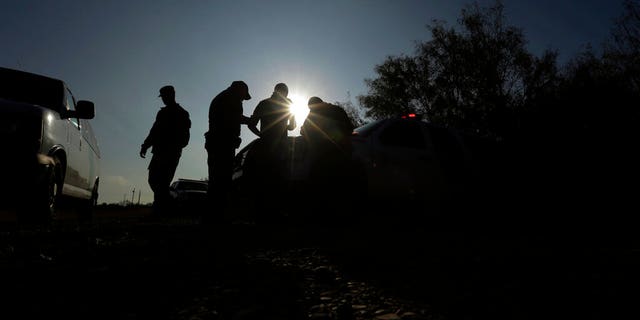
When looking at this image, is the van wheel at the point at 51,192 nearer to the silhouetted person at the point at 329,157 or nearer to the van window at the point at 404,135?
the silhouetted person at the point at 329,157

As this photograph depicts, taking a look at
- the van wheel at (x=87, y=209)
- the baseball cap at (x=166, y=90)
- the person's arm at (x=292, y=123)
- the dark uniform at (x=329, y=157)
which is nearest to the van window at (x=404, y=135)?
the dark uniform at (x=329, y=157)

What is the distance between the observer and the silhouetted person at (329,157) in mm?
5885

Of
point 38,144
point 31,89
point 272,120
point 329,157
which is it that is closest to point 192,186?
point 31,89

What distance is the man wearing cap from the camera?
568 centimetres

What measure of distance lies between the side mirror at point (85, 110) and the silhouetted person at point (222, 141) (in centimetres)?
158

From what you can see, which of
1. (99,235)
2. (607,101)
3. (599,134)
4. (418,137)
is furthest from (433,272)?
(607,101)

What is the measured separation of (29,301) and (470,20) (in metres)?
29.1

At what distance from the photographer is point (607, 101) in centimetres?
1870

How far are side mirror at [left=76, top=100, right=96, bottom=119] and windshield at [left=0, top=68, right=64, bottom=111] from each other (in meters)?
0.22

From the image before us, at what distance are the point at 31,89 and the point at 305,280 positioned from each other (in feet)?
17.0

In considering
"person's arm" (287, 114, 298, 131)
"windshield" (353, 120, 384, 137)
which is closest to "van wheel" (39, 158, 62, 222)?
"person's arm" (287, 114, 298, 131)

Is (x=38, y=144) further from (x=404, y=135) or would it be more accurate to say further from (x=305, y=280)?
(x=404, y=135)

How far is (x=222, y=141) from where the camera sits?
18.7 ft

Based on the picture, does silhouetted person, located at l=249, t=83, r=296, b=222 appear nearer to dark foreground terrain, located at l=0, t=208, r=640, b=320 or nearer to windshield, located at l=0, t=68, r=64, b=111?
dark foreground terrain, located at l=0, t=208, r=640, b=320
